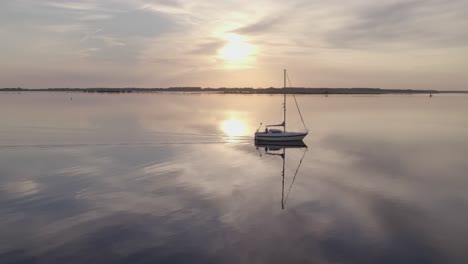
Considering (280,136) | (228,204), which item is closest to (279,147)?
(280,136)

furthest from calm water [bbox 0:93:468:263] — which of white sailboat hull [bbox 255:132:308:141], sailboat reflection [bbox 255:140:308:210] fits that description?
white sailboat hull [bbox 255:132:308:141]

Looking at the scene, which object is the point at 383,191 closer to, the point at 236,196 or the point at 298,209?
the point at 298,209

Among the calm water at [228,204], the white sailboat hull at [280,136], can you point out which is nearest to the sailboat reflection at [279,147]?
the white sailboat hull at [280,136]

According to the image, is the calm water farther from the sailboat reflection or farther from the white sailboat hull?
the white sailboat hull

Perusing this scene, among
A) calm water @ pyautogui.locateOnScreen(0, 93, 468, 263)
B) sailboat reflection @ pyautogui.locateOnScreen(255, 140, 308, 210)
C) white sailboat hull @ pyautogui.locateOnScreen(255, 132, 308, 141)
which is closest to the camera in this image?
calm water @ pyautogui.locateOnScreen(0, 93, 468, 263)

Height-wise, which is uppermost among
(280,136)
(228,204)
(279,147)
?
(280,136)

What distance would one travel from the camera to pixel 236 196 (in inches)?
854

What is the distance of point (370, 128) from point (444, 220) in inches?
1554

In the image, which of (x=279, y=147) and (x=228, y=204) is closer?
(x=228, y=204)

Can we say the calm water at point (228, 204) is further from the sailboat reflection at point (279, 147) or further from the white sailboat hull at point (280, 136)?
the white sailboat hull at point (280, 136)

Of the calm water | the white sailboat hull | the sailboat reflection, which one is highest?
the white sailboat hull

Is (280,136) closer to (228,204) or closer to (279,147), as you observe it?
(279,147)

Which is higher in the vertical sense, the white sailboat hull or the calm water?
the white sailboat hull

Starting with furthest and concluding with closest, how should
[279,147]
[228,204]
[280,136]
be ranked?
1. [280,136]
2. [279,147]
3. [228,204]
